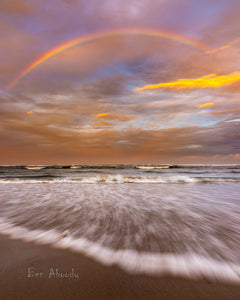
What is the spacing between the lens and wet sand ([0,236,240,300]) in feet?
4.80

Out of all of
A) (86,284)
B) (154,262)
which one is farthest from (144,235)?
(86,284)

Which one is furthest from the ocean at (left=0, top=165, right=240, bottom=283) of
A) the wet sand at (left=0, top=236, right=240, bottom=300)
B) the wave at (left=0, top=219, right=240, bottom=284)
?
the wet sand at (left=0, top=236, right=240, bottom=300)

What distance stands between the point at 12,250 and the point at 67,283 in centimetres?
117

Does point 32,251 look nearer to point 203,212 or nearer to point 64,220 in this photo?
point 64,220

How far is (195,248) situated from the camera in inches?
92.9

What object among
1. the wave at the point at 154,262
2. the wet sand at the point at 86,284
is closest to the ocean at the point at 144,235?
the wave at the point at 154,262

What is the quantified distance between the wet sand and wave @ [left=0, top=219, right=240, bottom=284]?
3.9 inches

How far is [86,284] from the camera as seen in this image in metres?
1.60

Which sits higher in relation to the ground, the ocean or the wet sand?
the wet sand

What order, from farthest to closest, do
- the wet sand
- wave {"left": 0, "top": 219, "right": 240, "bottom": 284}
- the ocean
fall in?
the ocean → wave {"left": 0, "top": 219, "right": 240, "bottom": 284} → the wet sand

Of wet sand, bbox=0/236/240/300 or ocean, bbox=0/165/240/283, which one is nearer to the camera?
wet sand, bbox=0/236/240/300

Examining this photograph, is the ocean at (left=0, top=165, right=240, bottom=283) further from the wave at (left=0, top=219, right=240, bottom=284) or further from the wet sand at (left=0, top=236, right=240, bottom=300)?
the wet sand at (left=0, top=236, right=240, bottom=300)

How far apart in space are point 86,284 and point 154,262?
795mm

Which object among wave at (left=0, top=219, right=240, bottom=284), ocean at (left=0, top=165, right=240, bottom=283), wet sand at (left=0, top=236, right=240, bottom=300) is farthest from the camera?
ocean at (left=0, top=165, right=240, bottom=283)
